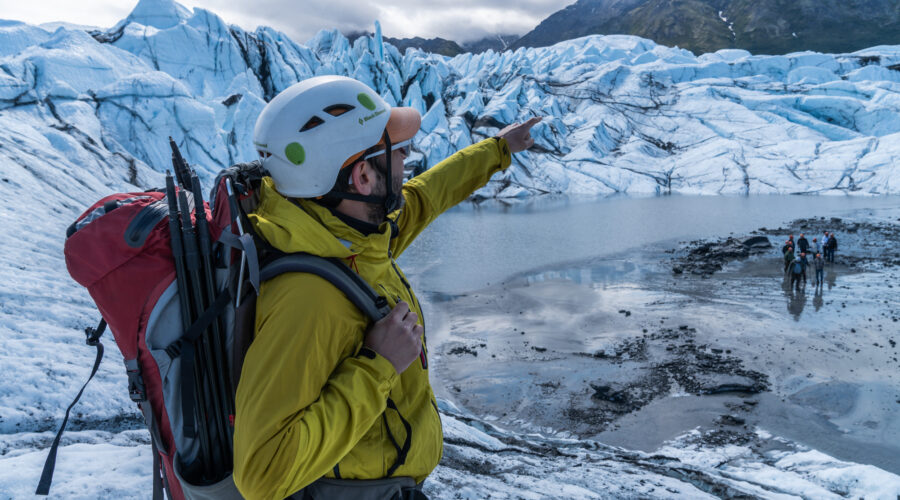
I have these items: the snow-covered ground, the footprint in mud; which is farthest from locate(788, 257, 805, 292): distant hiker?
the snow-covered ground

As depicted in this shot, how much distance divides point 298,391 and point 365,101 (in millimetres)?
1079

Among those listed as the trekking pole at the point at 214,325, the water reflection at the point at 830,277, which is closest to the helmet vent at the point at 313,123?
the trekking pole at the point at 214,325

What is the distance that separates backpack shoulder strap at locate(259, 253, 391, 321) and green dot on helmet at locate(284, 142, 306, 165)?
396 mm

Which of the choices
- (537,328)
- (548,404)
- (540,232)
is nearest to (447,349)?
(537,328)

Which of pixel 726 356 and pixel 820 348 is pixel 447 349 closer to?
pixel 726 356

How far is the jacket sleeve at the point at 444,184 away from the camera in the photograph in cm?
270

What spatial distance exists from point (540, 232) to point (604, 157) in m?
31.4

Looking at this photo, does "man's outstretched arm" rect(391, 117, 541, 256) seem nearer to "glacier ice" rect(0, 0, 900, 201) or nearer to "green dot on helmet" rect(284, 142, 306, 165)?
"green dot on helmet" rect(284, 142, 306, 165)

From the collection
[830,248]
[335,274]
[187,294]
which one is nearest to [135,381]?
[187,294]

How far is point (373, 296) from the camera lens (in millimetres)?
1528

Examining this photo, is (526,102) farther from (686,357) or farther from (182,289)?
(182,289)

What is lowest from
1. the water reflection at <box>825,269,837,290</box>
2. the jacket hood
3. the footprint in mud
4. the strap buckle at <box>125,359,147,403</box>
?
the footprint in mud

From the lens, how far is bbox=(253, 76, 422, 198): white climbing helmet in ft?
5.50

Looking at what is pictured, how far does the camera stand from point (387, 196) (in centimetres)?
180
